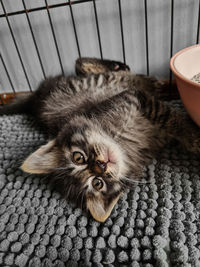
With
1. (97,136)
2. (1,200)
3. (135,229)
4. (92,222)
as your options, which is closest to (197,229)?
(135,229)

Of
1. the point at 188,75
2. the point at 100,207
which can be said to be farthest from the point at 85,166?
the point at 188,75

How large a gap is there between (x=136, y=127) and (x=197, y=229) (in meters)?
0.61

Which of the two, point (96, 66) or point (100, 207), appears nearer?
point (100, 207)

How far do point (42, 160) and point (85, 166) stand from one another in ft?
0.74

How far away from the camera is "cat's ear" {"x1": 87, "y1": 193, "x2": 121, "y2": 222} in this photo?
879mm

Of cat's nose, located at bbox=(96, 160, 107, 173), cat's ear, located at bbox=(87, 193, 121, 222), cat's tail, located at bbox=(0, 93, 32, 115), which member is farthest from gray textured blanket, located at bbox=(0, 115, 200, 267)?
cat's tail, located at bbox=(0, 93, 32, 115)

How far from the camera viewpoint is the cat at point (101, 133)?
989 millimetres

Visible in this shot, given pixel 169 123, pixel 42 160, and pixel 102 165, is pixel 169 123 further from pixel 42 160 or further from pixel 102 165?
pixel 42 160

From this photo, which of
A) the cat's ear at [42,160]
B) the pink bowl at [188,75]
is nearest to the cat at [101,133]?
the cat's ear at [42,160]

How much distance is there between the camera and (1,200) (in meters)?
1.02

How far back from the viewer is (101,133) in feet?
3.72

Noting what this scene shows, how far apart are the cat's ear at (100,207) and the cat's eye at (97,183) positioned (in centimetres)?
5

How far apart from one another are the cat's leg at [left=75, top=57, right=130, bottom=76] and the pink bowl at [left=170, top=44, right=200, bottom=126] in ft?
1.72

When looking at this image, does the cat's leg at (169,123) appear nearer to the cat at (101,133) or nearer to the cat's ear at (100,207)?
the cat at (101,133)
